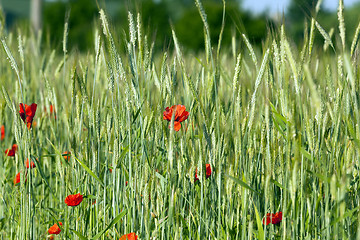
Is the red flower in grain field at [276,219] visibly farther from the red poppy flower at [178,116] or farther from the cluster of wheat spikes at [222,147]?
the red poppy flower at [178,116]

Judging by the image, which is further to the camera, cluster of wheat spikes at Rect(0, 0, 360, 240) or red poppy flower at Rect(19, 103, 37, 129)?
red poppy flower at Rect(19, 103, 37, 129)

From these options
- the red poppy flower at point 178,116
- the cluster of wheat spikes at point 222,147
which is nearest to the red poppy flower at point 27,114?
the cluster of wheat spikes at point 222,147

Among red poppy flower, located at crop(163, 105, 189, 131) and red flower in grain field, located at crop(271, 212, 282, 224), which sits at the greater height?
red poppy flower, located at crop(163, 105, 189, 131)

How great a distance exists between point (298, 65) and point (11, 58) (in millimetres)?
549

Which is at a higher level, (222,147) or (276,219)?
(222,147)

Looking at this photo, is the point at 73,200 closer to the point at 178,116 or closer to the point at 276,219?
the point at 178,116

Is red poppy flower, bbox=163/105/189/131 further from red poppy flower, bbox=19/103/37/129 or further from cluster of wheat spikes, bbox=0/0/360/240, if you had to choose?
red poppy flower, bbox=19/103/37/129

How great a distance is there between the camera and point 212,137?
77cm

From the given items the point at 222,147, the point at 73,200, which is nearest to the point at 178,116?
the point at 222,147

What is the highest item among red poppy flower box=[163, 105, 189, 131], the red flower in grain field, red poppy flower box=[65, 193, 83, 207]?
red poppy flower box=[163, 105, 189, 131]

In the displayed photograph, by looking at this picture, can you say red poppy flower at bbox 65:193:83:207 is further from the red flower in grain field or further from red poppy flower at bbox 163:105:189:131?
the red flower in grain field

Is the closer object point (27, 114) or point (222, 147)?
point (222, 147)

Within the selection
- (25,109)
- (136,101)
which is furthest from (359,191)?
(25,109)

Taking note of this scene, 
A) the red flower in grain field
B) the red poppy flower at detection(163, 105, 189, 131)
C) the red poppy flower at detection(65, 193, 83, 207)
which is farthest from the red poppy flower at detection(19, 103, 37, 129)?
the red flower in grain field
